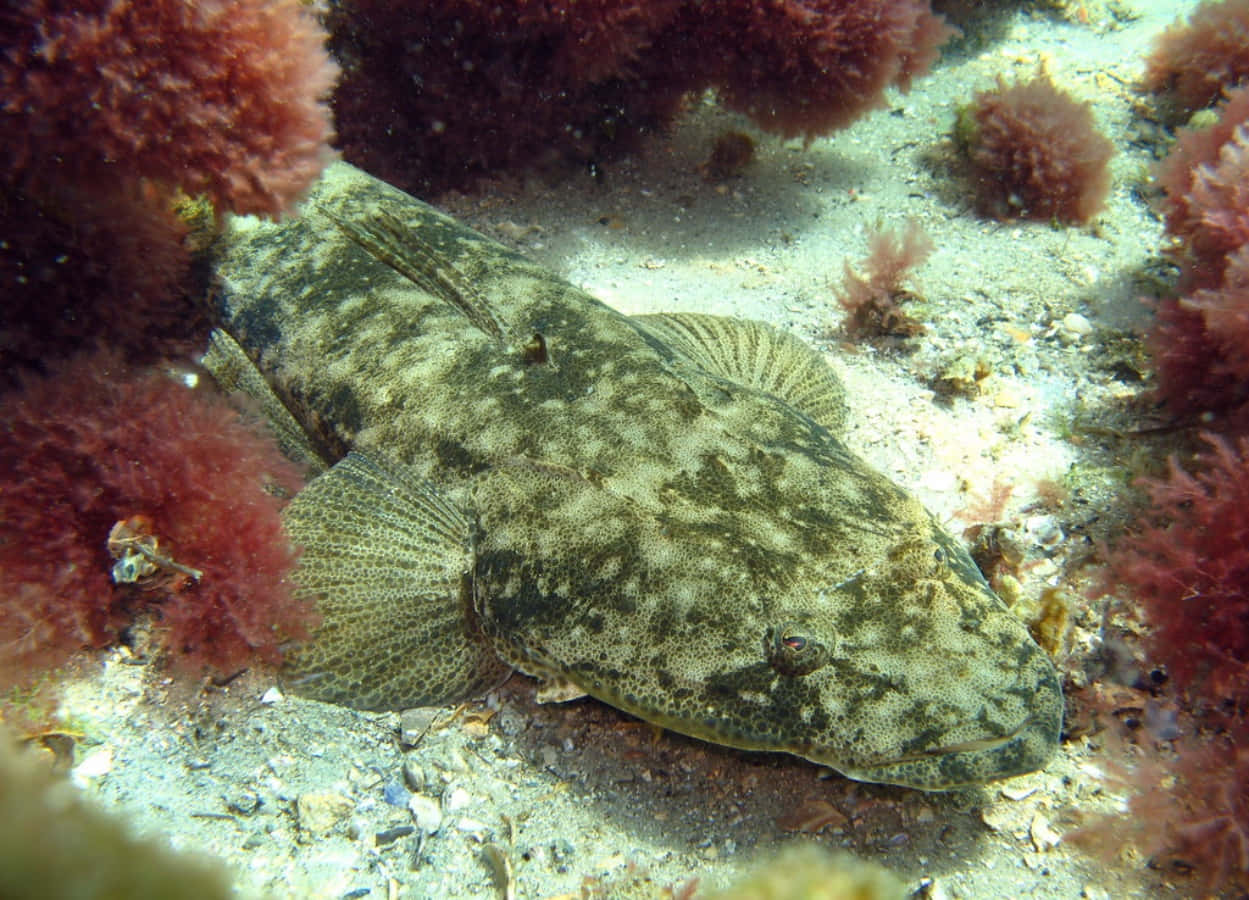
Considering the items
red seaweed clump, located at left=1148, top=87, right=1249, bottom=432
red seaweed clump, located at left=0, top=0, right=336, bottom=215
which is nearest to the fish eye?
red seaweed clump, located at left=0, top=0, right=336, bottom=215

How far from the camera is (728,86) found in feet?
23.1

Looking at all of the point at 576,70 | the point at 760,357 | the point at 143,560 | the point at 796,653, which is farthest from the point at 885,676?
the point at 576,70

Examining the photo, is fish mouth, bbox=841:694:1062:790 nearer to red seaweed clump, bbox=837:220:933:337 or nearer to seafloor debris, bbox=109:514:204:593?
seafloor debris, bbox=109:514:204:593

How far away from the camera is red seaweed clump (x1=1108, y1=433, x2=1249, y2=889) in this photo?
114 inches

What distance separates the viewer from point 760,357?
16.8 ft

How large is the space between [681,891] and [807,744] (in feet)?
2.42

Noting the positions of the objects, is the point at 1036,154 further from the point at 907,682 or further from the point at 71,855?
the point at 71,855

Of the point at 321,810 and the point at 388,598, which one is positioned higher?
the point at 388,598

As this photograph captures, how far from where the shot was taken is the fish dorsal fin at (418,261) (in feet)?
14.7

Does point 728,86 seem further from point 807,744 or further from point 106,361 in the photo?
point 807,744

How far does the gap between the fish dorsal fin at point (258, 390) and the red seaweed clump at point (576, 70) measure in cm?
298

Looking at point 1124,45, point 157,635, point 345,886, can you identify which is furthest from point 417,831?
point 1124,45

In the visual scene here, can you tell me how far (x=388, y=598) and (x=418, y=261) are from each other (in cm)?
222

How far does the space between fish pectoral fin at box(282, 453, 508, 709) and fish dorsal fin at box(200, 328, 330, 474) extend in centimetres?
66
